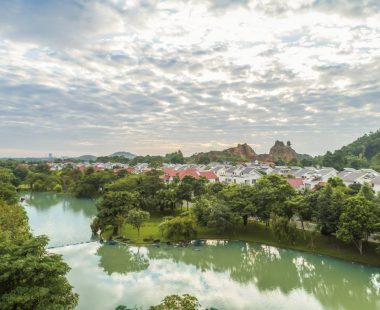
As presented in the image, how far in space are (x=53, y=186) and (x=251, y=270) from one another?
4471cm

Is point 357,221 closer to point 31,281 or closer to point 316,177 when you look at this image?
point 31,281

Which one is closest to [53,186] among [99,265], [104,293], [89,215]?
[89,215]

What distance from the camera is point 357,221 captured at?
18156 millimetres

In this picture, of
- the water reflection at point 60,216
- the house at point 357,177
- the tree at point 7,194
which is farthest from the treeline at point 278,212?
the house at point 357,177

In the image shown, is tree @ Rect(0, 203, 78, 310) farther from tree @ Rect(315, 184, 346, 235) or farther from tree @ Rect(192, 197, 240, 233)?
tree @ Rect(315, 184, 346, 235)

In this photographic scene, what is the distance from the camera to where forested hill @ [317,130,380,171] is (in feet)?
211

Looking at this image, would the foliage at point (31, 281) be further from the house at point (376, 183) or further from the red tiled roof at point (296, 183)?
the house at point (376, 183)

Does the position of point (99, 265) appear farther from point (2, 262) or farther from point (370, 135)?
point (370, 135)

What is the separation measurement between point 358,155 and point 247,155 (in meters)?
35.7

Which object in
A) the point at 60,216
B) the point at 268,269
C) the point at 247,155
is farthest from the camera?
the point at 247,155

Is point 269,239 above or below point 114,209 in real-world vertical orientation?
below

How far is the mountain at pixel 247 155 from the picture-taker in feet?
330

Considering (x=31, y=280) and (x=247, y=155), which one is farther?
(x=247, y=155)

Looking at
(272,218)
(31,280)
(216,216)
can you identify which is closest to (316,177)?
(272,218)
